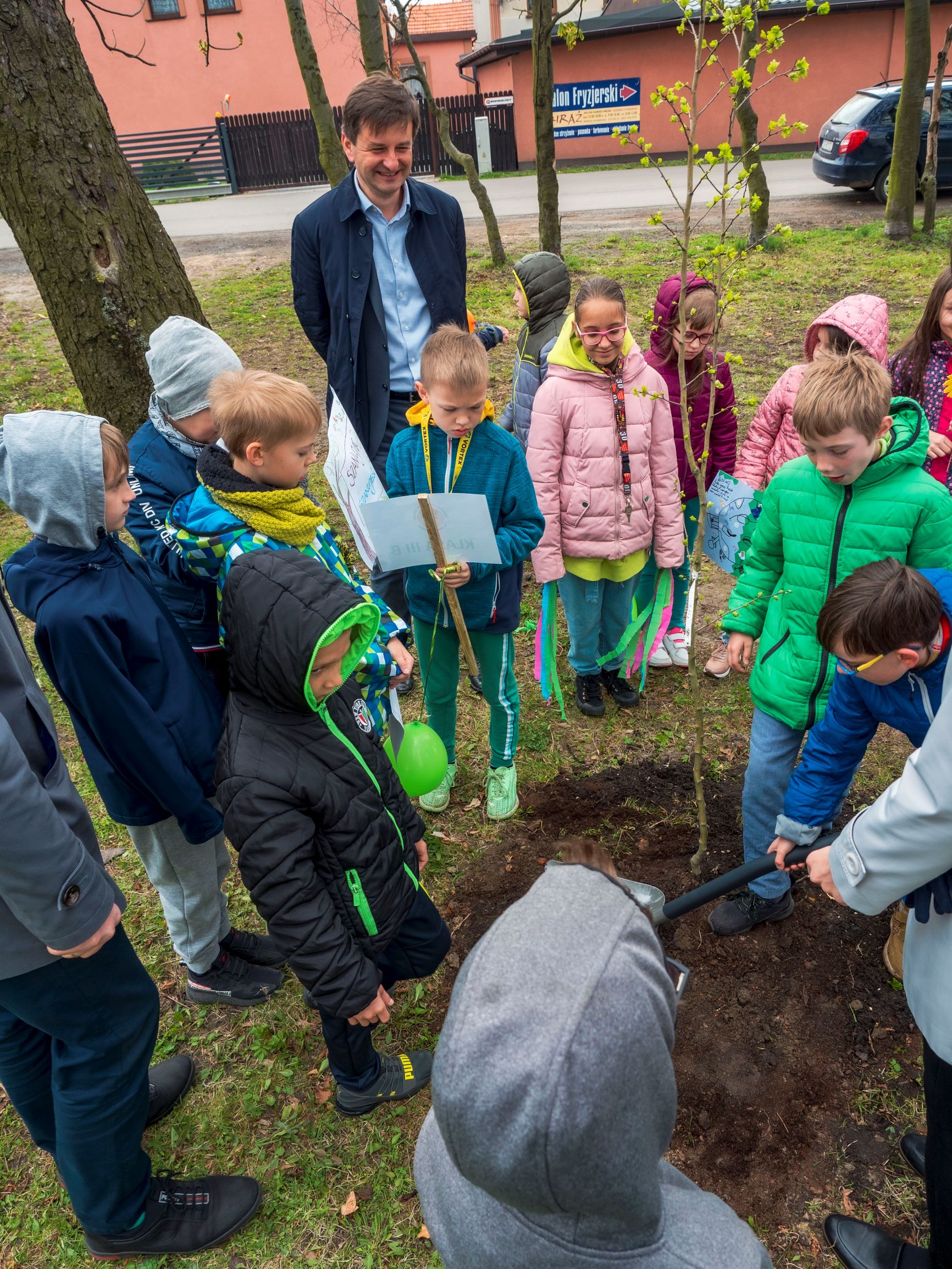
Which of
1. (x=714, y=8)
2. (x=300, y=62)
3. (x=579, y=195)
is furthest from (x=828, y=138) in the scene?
(x=714, y=8)

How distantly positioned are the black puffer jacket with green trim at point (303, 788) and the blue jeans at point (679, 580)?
2141mm

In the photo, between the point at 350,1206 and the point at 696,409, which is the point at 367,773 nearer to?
the point at 350,1206

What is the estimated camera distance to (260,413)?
212 cm

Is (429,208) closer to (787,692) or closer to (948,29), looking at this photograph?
(787,692)

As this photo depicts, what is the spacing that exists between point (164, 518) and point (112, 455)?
1.72 feet

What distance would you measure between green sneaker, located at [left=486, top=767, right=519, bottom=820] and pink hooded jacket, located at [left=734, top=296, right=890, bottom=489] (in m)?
1.57

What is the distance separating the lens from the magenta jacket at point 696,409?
11.3 ft

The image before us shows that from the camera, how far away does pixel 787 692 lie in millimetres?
2447

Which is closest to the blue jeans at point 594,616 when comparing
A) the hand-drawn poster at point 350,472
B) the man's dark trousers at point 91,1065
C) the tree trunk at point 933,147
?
the hand-drawn poster at point 350,472

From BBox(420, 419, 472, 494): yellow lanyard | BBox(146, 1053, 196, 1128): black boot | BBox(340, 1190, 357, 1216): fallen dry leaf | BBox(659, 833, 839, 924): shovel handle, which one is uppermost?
BBox(420, 419, 472, 494): yellow lanyard

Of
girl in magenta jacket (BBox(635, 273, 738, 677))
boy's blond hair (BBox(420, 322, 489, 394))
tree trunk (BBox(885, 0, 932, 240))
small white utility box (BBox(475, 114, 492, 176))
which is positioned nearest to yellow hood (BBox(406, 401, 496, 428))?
boy's blond hair (BBox(420, 322, 489, 394))

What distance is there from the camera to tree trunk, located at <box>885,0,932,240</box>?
30.1 feet

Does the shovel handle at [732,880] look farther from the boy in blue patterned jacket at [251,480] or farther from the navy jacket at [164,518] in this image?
the navy jacket at [164,518]

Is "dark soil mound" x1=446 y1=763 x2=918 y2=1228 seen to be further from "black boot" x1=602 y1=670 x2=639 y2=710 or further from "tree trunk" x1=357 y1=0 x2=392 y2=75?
"tree trunk" x1=357 y1=0 x2=392 y2=75
